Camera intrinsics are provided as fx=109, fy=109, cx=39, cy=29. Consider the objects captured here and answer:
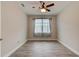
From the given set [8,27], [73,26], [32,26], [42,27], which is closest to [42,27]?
[42,27]

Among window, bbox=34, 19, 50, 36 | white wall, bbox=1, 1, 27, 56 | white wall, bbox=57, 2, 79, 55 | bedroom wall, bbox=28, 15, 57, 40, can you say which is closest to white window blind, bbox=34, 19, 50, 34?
window, bbox=34, 19, 50, 36

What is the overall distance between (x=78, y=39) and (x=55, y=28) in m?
4.80

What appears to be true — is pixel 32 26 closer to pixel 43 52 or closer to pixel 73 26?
pixel 43 52

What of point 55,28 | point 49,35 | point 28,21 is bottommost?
point 49,35

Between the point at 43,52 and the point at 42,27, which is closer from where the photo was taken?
the point at 43,52

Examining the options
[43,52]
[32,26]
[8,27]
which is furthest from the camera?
[32,26]

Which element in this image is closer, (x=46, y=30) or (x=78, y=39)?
(x=78, y=39)

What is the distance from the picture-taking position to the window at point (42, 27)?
8.48 metres

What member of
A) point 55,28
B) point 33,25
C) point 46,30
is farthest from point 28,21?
point 55,28

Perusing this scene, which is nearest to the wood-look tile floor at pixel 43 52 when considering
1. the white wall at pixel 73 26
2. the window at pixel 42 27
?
the white wall at pixel 73 26

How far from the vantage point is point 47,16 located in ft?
28.1

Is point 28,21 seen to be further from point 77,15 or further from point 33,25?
point 77,15

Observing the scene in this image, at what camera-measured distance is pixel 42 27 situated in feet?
27.8

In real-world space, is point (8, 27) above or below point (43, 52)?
above
